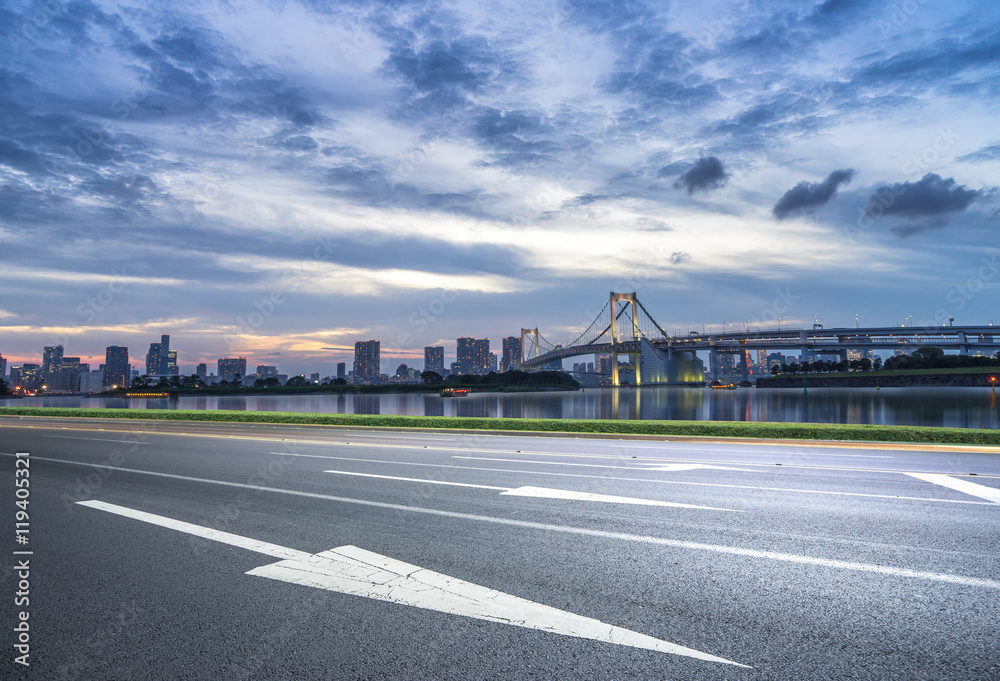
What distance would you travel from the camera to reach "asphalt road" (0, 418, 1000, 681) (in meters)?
3.58

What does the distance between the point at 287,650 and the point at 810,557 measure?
475cm

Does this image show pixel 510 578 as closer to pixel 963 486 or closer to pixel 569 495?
pixel 569 495

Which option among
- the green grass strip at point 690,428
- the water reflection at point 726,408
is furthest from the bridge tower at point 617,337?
the green grass strip at point 690,428

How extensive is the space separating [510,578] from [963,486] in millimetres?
8715

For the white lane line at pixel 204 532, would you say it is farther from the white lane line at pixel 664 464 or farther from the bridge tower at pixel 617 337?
the bridge tower at pixel 617 337

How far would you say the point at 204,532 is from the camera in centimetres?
662

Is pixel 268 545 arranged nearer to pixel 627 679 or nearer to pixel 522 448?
pixel 627 679

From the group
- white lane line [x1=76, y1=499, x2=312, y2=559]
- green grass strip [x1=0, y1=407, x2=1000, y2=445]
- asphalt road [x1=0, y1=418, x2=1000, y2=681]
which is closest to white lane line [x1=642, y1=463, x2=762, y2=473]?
asphalt road [x1=0, y1=418, x2=1000, y2=681]

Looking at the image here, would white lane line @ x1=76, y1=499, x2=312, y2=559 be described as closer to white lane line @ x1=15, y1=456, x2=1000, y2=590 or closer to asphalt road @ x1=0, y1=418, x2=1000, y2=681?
asphalt road @ x1=0, y1=418, x2=1000, y2=681

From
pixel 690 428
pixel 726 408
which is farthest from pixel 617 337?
pixel 690 428

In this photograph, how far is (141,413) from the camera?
35750 mm

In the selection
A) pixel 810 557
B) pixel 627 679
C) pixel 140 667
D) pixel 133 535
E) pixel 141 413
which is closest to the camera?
pixel 627 679

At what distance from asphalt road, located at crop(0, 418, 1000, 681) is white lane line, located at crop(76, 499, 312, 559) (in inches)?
1.9

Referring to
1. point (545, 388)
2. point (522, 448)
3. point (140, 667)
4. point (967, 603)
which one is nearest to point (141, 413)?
point (522, 448)
